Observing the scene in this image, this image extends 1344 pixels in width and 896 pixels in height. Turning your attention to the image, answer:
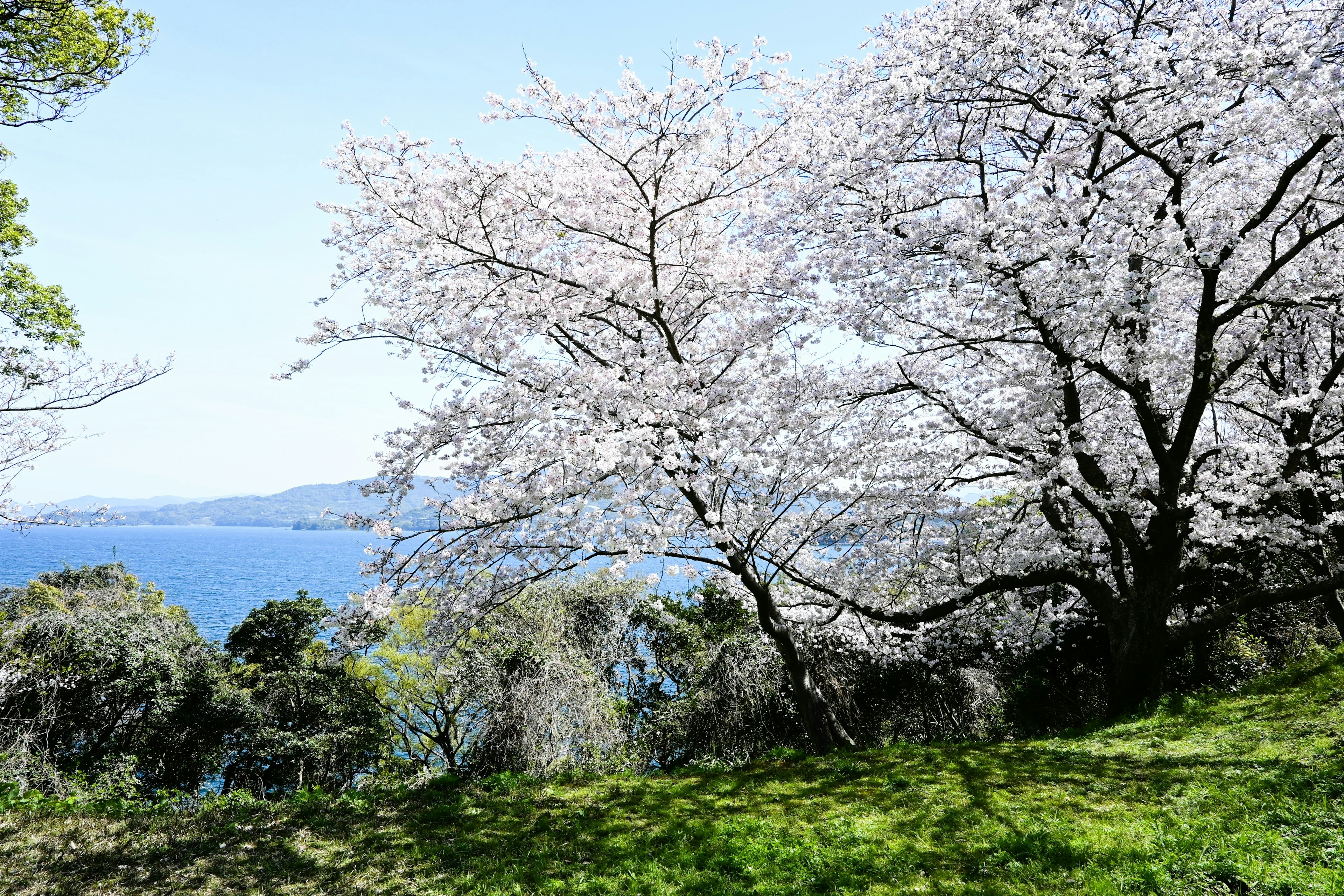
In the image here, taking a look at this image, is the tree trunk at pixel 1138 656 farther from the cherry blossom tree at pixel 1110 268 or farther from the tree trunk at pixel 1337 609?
the tree trunk at pixel 1337 609

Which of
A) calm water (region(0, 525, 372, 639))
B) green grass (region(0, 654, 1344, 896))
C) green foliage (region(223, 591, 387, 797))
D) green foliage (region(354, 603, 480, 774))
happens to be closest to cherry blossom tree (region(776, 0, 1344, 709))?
green grass (region(0, 654, 1344, 896))

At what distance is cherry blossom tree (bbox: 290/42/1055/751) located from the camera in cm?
575

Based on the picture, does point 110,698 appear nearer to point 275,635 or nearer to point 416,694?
point 275,635

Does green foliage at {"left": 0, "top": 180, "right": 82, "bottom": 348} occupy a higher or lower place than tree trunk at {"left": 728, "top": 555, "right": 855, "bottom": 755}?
higher

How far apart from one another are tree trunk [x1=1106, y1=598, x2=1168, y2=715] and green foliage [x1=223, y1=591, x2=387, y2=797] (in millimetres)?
14873

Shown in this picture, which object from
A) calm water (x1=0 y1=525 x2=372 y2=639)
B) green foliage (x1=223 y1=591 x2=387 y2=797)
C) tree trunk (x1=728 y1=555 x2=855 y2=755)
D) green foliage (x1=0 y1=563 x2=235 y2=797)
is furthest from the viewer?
calm water (x1=0 y1=525 x2=372 y2=639)

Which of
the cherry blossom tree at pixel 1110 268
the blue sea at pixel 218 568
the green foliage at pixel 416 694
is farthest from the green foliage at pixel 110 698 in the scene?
the cherry blossom tree at pixel 1110 268

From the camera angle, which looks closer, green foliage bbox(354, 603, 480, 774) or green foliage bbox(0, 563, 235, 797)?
green foliage bbox(0, 563, 235, 797)

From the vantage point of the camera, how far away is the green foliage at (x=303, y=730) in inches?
614

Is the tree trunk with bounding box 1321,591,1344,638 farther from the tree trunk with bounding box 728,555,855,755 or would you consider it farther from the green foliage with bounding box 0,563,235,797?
the green foliage with bounding box 0,563,235,797

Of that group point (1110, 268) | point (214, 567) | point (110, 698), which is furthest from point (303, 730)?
point (214, 567)

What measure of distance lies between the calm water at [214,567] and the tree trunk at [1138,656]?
28.5ft

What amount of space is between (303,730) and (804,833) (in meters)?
15.7

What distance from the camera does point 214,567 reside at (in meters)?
94.8
